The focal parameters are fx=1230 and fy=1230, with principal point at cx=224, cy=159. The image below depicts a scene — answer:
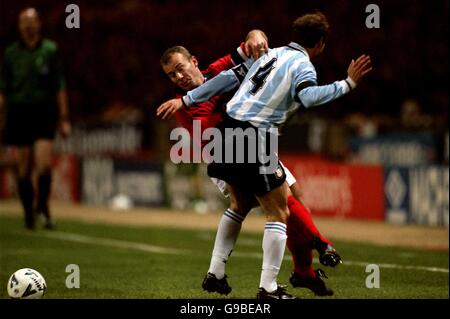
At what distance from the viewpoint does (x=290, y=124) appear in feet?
77.3

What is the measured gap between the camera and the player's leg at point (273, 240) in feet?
28.7

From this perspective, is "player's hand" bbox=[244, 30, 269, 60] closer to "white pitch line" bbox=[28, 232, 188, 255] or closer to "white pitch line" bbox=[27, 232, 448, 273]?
"white pitch line" bbox=[27, 232, 448, 273]

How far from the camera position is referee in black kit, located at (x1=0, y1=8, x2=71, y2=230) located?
14.5 meters

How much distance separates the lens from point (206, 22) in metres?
25.2

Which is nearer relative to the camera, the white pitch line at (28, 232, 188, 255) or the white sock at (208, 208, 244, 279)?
the white sock at (208, 208, 244, 279)

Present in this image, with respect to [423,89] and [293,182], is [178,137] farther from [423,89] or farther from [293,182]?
[293,182]

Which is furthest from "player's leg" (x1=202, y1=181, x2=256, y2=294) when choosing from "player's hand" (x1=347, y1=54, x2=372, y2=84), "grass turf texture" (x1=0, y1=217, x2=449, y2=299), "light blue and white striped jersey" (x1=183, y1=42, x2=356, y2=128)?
"player's hand" (x1=347, y1=54, x2=372, y2=84)

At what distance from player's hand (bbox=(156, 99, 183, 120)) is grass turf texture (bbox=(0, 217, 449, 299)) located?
4.77ft

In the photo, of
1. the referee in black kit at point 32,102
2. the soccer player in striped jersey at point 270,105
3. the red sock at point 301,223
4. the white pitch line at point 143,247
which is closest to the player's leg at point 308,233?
the red sock at point 301,223

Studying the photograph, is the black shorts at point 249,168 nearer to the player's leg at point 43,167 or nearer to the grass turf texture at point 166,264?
the grass turf texture at point 166,264

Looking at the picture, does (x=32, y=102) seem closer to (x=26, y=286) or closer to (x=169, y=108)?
(x=26, y=286)

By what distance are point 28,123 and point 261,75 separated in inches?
252
